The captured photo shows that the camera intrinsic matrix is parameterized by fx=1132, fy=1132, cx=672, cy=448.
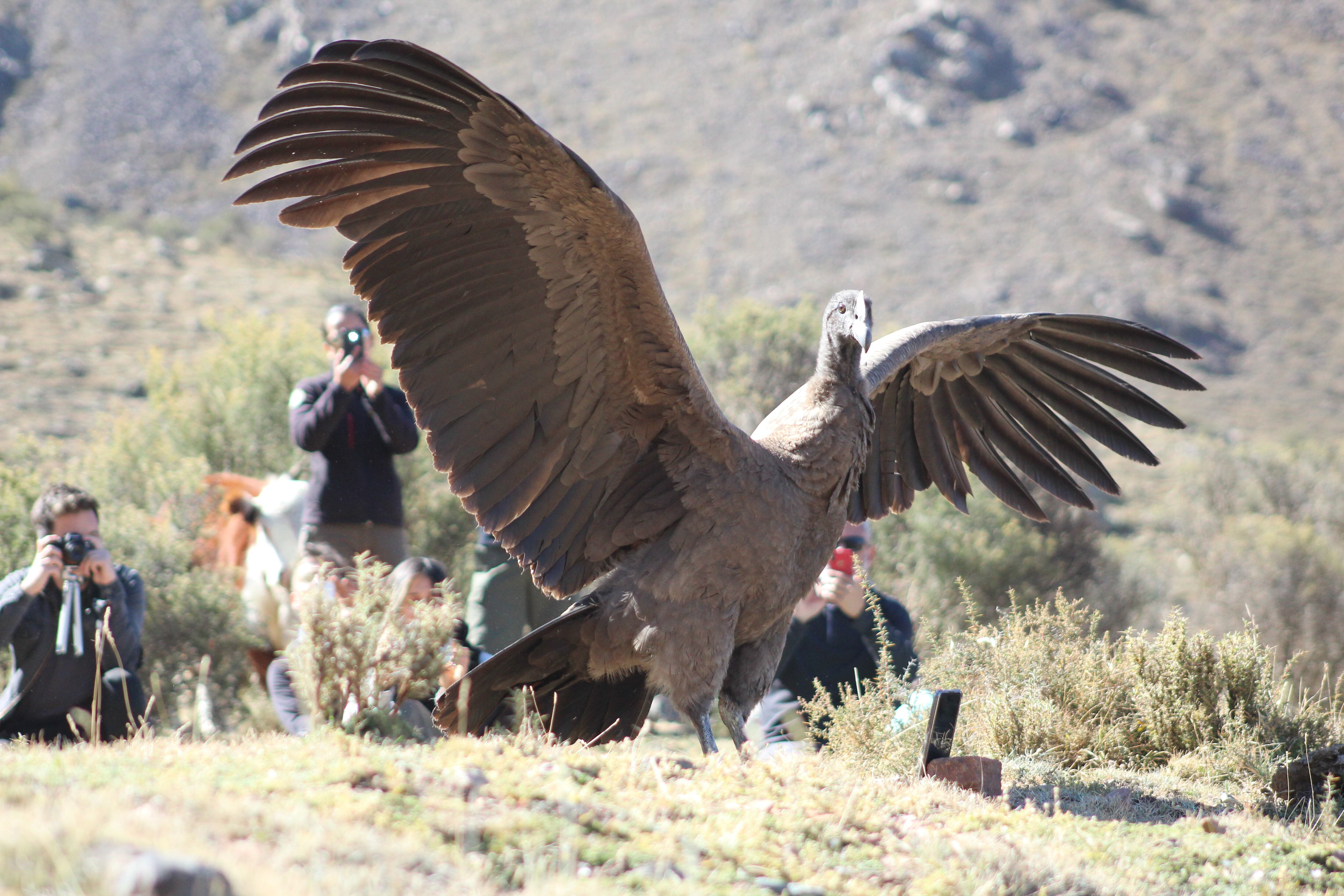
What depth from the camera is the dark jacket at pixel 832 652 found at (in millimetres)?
6266

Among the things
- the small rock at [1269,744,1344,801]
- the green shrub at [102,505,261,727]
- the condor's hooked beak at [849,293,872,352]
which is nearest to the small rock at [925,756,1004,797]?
the small rock at [1269,744,1344,801]

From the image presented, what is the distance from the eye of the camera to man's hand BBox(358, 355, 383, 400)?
20.9 ft

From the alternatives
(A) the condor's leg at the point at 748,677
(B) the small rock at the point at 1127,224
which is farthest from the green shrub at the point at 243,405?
(B) the small rock at the point at 1127,224

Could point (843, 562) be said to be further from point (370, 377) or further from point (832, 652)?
point (370, 377)

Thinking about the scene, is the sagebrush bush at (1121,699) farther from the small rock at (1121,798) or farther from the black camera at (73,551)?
the black camera at (73,551)

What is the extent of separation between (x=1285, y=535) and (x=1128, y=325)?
11529mm

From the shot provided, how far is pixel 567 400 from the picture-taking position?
4707 millimetres

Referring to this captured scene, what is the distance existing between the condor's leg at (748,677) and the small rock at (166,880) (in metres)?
2.93

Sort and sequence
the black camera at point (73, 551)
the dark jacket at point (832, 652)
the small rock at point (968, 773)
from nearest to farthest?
the small rock at point (968, 773) → the black camera at point (73, 551) → the dark jacket at point (832, 652)

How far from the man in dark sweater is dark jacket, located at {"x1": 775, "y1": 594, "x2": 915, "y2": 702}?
7.74 ft

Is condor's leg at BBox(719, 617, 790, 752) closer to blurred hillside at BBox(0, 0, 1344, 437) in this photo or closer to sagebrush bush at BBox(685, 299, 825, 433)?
sagebrush bush at BBox(685, 299, 825, 433)

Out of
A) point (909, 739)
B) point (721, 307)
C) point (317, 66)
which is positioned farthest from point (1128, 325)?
point (721, 307)

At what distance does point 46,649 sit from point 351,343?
2.17 m

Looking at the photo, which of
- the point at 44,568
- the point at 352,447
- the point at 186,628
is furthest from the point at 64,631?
the point at 186,628
